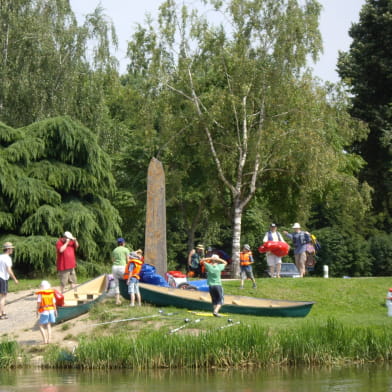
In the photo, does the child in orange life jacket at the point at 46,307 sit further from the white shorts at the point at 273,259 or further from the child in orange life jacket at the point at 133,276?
the white shorts at the point at 273,259

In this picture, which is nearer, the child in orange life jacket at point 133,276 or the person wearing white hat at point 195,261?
the child in orange life jacket at point 133,276

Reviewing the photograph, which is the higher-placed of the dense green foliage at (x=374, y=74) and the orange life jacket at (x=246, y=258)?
the dense green foliage at (x=374, y=74)

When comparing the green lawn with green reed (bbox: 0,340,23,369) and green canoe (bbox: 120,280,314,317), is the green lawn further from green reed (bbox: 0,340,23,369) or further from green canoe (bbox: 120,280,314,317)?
green reed (bbox: 0,340,23,369)

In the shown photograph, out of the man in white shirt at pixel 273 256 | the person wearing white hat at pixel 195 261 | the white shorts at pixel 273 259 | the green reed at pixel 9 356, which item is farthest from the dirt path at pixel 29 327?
the white shorts at pixel 273 259

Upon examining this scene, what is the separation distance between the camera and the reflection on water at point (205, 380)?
1518cm

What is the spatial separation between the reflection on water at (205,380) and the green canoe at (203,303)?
432cm

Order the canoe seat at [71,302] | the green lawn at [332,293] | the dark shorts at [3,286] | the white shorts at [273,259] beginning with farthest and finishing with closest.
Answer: the white shorts at [273,259], the green lawn at [332,293], the canoe seat at [71,302], the dark shorts at [3,286]

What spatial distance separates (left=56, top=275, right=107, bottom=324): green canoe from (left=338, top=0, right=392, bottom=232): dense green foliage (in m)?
21.4

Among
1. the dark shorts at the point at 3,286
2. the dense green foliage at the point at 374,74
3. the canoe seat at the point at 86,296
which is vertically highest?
the dense green foliage at the point at 374,74

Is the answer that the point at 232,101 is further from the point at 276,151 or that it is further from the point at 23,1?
the point at 23,1

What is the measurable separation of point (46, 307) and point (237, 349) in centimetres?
473

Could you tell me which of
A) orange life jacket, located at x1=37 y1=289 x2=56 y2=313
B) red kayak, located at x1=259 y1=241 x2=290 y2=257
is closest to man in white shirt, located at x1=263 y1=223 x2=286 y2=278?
red kayak, located at x1=259 y1=241 x2=290 y2=257

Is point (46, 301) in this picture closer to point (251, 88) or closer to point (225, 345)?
point (225, 345)

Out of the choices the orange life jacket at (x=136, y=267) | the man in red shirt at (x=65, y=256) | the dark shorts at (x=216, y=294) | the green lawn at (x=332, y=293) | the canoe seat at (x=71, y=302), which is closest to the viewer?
the dark shorts at (x=216, y=294)
